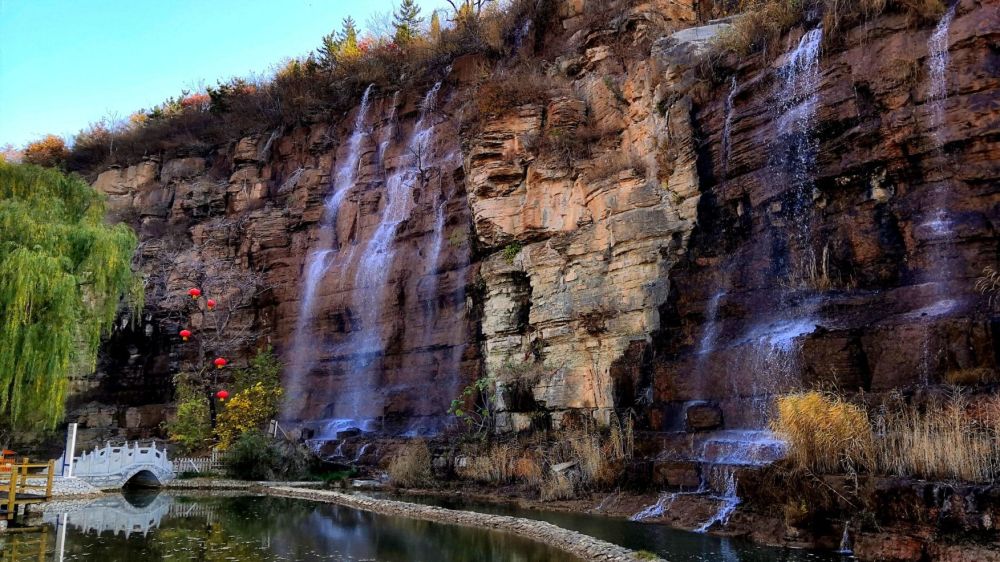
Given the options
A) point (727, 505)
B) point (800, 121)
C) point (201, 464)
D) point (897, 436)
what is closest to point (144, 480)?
point (201, 464)

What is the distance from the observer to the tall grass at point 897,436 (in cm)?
978

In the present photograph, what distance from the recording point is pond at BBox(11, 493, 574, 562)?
443 inches

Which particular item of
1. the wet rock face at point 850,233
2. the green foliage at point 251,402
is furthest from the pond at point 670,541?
the green foliage at point 251,402

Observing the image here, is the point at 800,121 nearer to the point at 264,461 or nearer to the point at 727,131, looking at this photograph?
the point at 727,131

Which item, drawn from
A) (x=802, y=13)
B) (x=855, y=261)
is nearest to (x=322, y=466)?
(x=855, y=261)

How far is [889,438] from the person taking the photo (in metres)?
10.8

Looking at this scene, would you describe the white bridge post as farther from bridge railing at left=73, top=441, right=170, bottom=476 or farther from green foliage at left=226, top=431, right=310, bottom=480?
green foliage at left=226, top=431, right=310, bottom=480

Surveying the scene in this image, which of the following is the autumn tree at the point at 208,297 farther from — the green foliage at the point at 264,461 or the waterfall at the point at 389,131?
the waterfall at the point at 389,131

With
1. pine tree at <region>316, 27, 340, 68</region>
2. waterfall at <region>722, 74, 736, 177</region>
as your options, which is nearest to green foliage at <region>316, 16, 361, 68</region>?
pine tree at <region>316, 27, 340, 68</region>

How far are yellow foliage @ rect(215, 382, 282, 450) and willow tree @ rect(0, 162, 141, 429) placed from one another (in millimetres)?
6339

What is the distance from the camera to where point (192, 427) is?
2497 centimetres

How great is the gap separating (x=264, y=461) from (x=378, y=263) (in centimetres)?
965

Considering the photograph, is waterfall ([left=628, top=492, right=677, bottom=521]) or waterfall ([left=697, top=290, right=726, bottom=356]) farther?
waterfall ([left=697, top=290, right=726, bottom=356])

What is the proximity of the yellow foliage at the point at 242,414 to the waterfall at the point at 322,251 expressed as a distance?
3585mm
